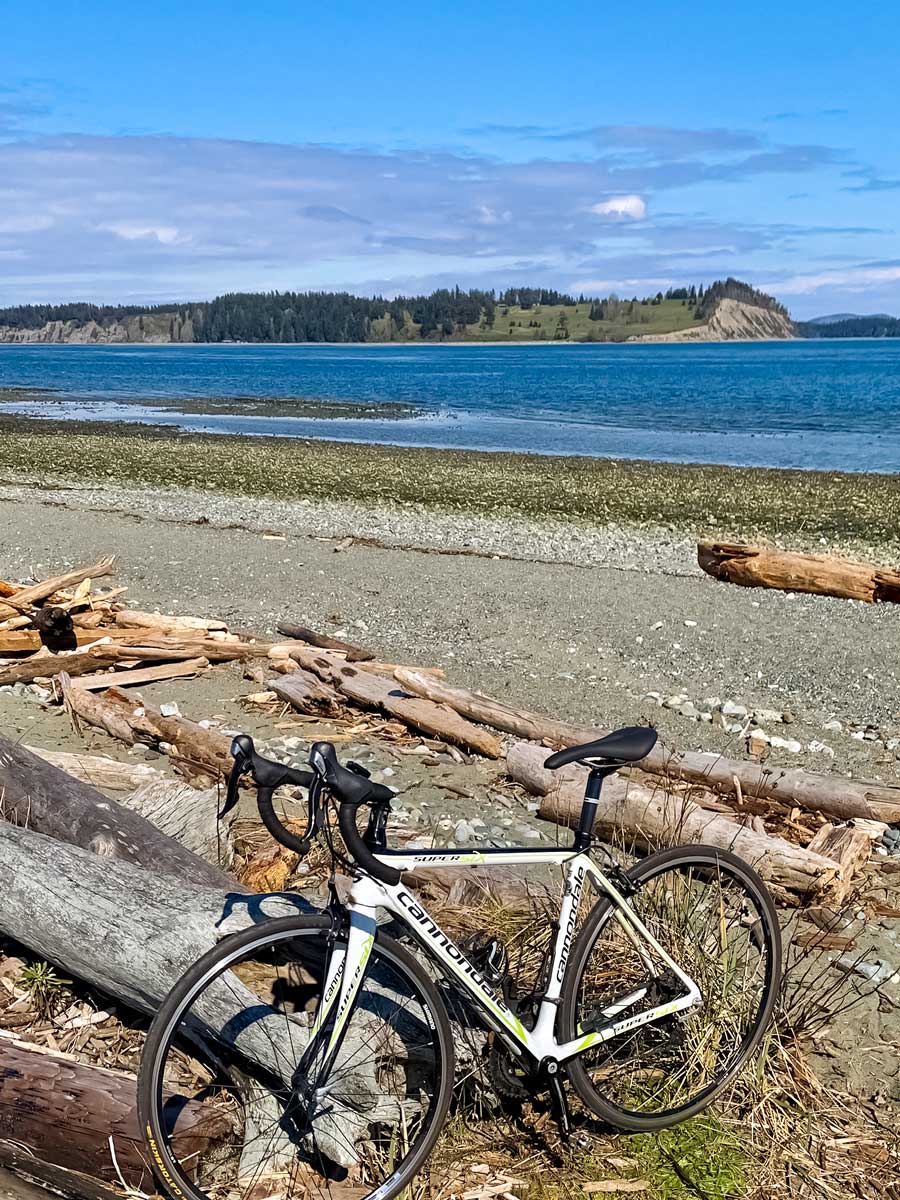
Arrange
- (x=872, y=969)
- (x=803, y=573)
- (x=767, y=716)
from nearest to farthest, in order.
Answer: (x=872, y=969), (x=767, y=716), (x=803, y=573)

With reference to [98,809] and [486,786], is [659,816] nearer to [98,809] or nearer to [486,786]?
[486,786]

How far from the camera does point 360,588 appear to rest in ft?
48.2

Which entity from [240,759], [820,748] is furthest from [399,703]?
[240,759]

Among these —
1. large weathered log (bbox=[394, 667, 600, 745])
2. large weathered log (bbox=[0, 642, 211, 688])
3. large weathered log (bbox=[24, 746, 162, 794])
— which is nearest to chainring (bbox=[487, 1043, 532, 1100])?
large weathered log (bbox=[24, 746, 162, 794])

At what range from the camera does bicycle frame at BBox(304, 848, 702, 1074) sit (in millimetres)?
3549

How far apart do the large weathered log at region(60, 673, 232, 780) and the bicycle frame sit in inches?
158

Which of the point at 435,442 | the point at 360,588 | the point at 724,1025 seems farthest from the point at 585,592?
the point at 435,442

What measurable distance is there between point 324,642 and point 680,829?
20.3 feet

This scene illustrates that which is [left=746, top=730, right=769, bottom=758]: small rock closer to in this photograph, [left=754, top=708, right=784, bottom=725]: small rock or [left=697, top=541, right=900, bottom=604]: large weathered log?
[left=754, top=708, right=784, bottom=725]: small rock

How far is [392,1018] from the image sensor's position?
12.7 feet

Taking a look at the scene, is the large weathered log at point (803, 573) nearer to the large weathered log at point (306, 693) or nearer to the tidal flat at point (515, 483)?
the tidal flat at point (515, 483)

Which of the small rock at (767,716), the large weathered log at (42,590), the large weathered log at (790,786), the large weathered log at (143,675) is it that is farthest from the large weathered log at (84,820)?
the small rock at (767,716)

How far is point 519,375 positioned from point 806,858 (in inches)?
Answer: 4373

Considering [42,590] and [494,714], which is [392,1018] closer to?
[494,714]
